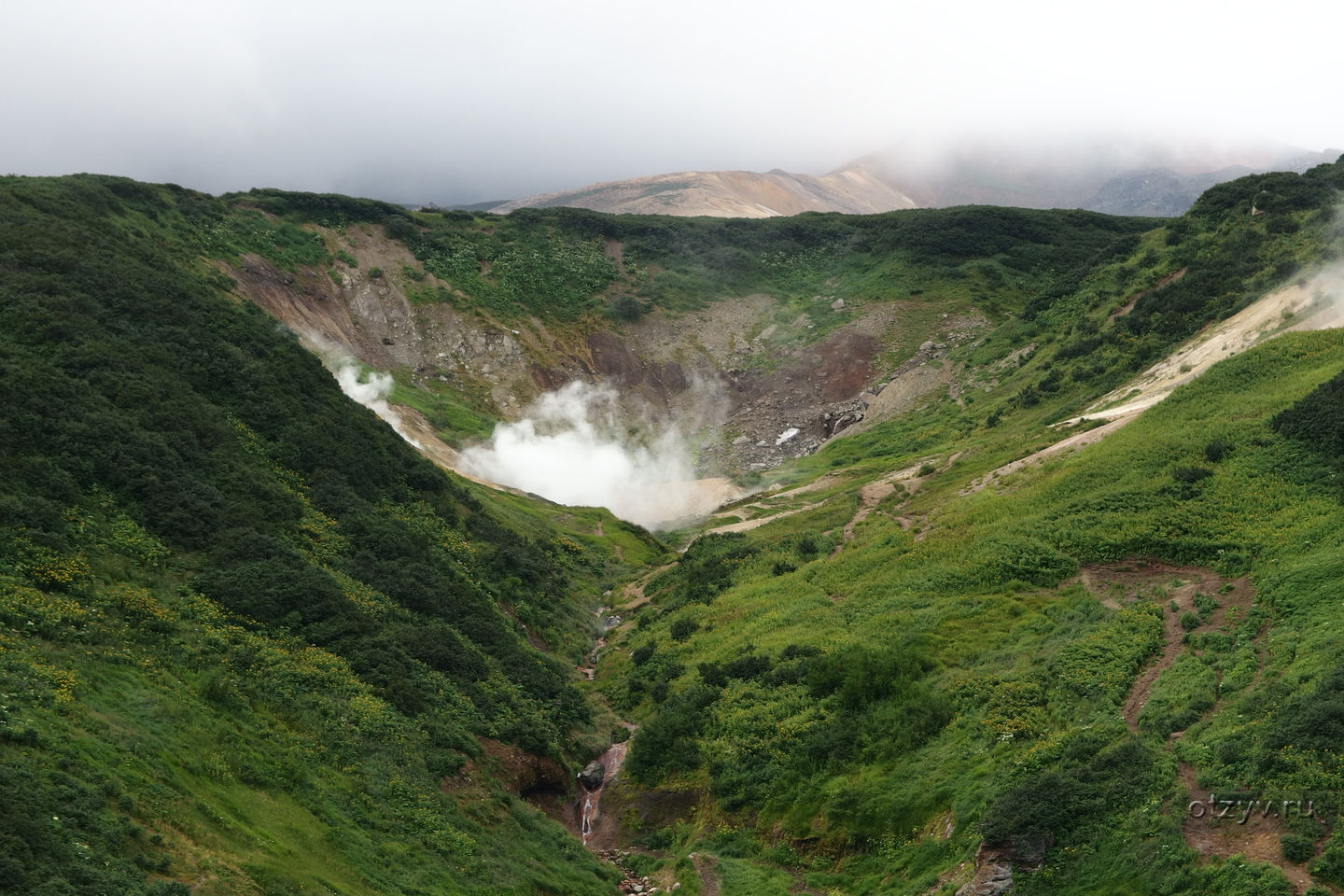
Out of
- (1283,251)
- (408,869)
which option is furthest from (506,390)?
(408,869)

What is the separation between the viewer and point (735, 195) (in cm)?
15075

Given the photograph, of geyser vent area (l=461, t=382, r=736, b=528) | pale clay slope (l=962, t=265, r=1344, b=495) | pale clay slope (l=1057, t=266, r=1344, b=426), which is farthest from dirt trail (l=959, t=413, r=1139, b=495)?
geyser vent area (l=461, t=382, r=736, b=528)

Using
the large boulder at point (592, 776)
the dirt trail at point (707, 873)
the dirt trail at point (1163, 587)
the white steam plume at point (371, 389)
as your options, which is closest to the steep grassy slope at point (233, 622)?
the large boulder at point (592, 776)

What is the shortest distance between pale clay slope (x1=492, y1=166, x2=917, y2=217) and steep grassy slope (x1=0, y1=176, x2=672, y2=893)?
97.2 m

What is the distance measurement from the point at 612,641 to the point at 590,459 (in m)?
24.9

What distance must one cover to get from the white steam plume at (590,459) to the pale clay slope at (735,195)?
66.8 meters

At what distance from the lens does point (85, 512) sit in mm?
23688

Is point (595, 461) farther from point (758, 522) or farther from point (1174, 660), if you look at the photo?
point (1174, 660)

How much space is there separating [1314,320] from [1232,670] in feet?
75.6

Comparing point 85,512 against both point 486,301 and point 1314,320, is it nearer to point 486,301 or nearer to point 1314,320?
point 1314,320

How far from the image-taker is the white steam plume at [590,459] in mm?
57688

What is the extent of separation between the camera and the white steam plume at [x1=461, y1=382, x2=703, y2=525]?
5769 centimetres

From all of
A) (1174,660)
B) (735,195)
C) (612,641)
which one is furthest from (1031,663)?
(735,195)

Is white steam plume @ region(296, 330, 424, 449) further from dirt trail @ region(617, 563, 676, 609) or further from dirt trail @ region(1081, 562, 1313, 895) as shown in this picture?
dirt trail @ region(1081, 562, 1313, 895)
